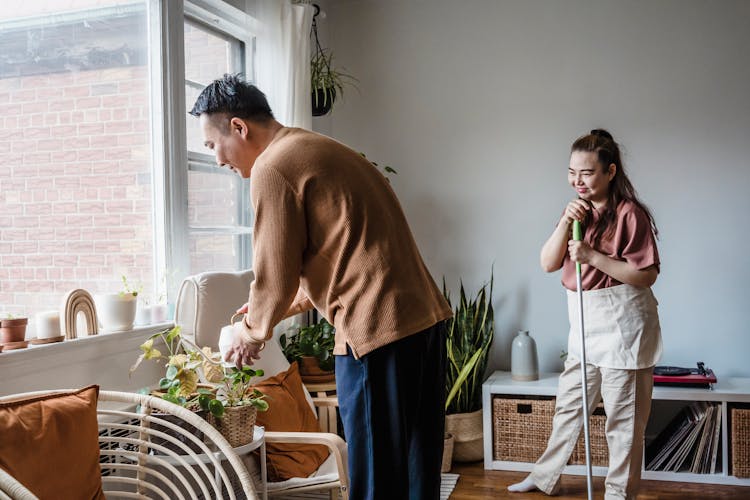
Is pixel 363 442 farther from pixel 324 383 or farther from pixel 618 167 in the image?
pixel 618 167

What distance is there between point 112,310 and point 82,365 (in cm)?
25

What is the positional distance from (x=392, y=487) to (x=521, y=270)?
2.40 m

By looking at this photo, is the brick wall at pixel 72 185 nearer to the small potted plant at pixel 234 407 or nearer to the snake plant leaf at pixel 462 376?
the small potted plant at pixel 234 407

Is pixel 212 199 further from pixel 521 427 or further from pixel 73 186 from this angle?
pixel 521 427

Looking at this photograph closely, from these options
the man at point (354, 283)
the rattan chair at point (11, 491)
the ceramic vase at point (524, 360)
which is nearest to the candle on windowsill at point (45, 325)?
the man at point (354, 283)

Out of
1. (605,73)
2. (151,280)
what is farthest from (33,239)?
(605,73)

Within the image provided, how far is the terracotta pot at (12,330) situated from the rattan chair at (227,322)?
22.7 inches

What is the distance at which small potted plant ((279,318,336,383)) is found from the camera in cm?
314

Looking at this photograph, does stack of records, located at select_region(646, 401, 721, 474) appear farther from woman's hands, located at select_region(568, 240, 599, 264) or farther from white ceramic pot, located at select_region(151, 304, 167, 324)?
white ceramic pot, located at select_region(151, 304, 167, 324)

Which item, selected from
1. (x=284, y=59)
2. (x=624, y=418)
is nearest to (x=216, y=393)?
(x=624, y=418)

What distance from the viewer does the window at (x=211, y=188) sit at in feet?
10.4

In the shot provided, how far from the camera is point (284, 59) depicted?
3586 mm

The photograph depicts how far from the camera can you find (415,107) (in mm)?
4184

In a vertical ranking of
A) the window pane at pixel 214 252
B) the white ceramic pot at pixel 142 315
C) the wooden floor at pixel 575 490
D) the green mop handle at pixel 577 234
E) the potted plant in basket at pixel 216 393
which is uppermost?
the green mop handle at pixel 577 234
